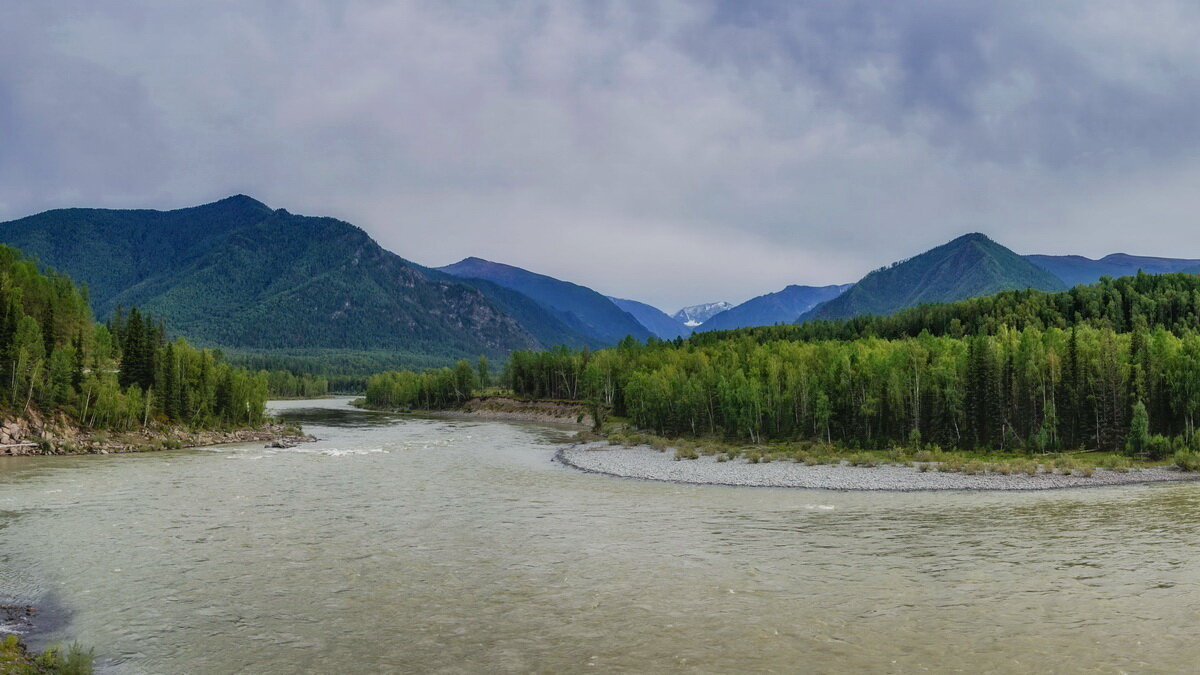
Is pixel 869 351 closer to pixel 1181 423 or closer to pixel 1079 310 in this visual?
pixel 1181 423

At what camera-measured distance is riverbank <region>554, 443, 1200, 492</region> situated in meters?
46.6

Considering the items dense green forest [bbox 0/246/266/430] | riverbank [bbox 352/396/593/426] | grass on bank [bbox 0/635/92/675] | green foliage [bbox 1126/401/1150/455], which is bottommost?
riverbank [bbox 352/396/593/426]

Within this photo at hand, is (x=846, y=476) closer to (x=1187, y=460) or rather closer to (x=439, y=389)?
(x=1187, y=460)

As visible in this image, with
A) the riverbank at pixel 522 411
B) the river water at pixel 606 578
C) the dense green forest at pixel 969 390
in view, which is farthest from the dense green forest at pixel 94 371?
the dense green forest at pixel 969 390

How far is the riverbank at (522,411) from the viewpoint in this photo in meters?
138

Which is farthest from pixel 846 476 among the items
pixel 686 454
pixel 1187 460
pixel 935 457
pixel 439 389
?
pixel 439 389

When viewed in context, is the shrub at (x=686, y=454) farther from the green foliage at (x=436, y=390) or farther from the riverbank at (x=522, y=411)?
the green foliage at (x=436, y=390)

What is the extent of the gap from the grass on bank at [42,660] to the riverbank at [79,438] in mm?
63445

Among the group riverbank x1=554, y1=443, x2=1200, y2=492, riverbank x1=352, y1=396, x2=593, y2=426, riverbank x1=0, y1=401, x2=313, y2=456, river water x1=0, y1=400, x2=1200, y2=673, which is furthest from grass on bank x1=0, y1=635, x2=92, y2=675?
riverbank x1=352, y1=396, x2=593, y2=426

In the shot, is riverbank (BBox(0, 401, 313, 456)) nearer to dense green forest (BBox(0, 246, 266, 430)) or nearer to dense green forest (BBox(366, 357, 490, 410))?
dense green forest (BBox(0, 246, 266, 430))

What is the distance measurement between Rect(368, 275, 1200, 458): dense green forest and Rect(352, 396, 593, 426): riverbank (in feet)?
102

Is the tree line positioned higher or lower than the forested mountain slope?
lower

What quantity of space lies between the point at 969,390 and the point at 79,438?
90.8 meters

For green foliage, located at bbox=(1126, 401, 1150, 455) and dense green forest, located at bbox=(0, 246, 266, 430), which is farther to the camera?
dense green forest, located at bbox=(0, 246, 266, 430)
